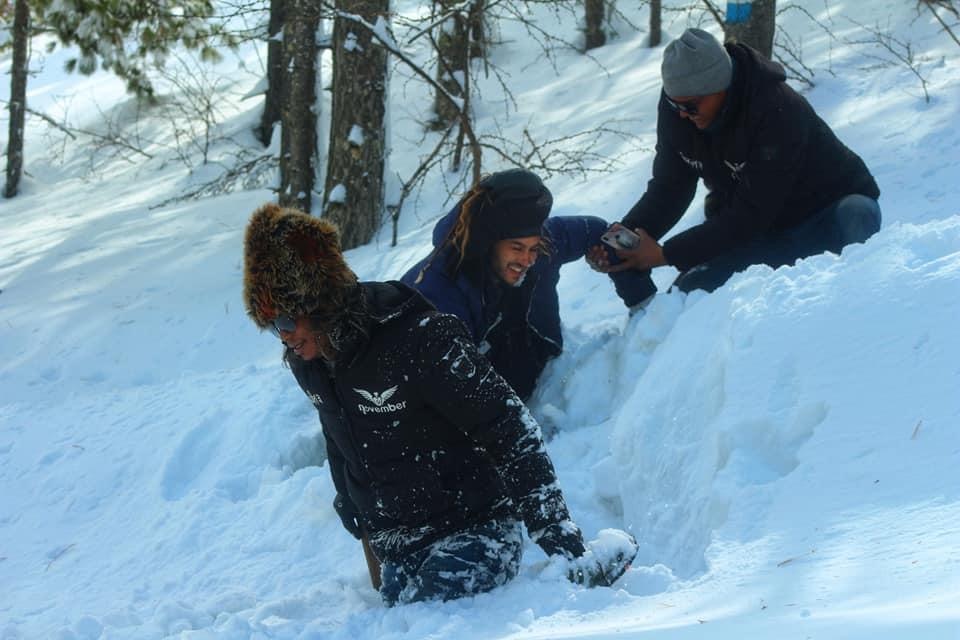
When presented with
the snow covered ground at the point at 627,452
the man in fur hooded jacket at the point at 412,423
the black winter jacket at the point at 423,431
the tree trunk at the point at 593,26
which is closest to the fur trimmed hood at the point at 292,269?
the man in fur hooded jacket at the point at 412,423

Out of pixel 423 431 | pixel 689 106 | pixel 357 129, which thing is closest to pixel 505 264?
pixel 423 431

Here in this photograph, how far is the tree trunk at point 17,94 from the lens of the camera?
1315 centimetres

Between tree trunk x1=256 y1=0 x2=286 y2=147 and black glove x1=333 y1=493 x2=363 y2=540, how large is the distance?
8113 mm

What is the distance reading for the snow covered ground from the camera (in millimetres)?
2445

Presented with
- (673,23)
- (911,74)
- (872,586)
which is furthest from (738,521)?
(673,23)

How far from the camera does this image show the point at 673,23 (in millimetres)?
13977

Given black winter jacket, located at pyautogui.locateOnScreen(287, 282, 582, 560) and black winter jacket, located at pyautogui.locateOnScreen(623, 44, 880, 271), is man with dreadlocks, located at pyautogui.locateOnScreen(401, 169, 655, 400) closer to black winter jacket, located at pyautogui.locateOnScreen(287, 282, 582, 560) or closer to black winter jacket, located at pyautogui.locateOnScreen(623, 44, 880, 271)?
black winter jacket, located at pyautogui.locateOnScreen(623, 44, 880, 271)

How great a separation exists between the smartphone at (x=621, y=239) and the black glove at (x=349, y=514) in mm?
1746

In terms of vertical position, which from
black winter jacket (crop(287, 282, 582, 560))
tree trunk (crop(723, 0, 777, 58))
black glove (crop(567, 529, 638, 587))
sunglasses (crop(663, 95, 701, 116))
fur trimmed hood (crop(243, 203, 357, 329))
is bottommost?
black glove (crop(567, 529, 638, 587))

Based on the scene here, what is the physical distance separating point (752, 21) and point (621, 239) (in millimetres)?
2978

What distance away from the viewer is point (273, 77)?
12.6 metres

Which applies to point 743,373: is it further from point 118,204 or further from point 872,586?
point 118,204

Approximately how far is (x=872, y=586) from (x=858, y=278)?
1.51 metres

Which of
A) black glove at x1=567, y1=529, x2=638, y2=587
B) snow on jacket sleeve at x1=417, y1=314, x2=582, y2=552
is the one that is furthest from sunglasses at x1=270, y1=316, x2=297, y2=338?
black glove at x1=567, y1=529, x2=638, y2=587
